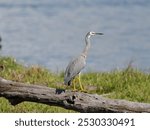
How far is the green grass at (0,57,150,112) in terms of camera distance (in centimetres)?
1333

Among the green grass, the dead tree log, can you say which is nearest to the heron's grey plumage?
the dead tree log

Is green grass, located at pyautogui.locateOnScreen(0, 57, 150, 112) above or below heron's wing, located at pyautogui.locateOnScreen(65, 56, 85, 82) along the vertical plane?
below

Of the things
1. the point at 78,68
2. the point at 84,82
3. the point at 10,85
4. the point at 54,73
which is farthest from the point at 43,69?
the point at 78,68

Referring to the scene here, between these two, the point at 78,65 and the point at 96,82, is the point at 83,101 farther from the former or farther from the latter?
the point at 96,82

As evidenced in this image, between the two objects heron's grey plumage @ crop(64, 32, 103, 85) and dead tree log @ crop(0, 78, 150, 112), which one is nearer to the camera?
heron's grey plumage @ crop(64, 32, 103, 85)

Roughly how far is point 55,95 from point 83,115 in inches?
27.6

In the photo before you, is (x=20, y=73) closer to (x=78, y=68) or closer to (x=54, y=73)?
(x=54, y=73)

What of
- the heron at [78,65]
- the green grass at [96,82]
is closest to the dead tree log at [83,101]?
the heron at [78,65]

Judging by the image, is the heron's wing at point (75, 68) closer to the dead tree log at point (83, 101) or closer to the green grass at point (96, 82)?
the dead tree log at point (83, 101)

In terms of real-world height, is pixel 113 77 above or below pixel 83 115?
below

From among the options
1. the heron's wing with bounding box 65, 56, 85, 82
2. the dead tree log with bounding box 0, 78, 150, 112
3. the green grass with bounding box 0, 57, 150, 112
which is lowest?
the green grass with bounding box 0, 57, 150, 112

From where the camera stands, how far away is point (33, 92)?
10.3 meters

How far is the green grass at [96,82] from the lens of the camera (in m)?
13.3

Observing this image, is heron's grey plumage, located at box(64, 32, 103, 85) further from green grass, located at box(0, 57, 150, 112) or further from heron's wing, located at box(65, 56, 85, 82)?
green grass, located at box(0, 57, 150, 112)
